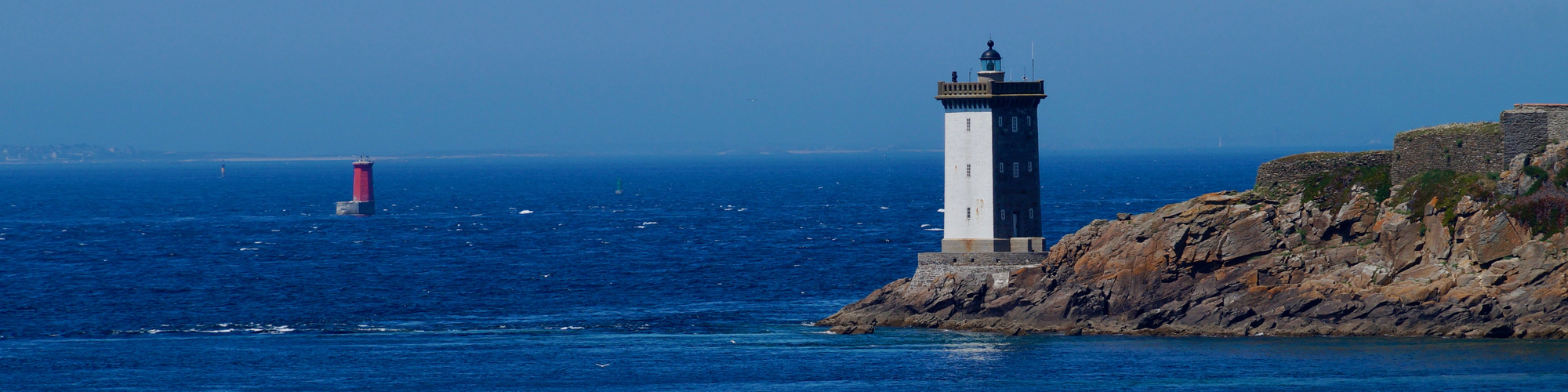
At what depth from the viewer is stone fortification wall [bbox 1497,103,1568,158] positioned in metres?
50.4

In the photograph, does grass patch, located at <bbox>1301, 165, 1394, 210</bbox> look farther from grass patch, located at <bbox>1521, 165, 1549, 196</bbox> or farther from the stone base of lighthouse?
the stone base of lighthouse

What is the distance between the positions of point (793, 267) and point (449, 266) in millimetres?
17719

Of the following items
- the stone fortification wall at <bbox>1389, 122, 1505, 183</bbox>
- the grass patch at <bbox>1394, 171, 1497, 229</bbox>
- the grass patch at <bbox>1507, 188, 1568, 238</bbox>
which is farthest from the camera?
the stone fortification wall at <bbox>1389, 122, 1505, 183</bbox>

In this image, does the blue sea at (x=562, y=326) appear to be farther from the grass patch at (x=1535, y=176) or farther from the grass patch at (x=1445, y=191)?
the grass patch at (x=1535, y=176)

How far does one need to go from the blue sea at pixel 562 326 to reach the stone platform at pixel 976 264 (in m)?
2.70

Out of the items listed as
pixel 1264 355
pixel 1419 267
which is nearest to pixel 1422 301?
pixel 1419 267

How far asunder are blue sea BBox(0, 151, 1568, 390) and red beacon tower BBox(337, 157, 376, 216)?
24.3 meters

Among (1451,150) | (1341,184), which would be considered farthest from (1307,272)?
(1451,150)

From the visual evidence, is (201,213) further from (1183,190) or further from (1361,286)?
(1361,286)

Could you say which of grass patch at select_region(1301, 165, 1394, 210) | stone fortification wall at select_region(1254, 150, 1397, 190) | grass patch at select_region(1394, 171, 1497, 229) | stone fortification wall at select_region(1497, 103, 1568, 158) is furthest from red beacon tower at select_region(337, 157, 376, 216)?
stone fortification wall at select_region(1497, 103, 1568, 158)

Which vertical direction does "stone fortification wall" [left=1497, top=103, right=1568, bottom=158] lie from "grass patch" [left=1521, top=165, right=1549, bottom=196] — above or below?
above

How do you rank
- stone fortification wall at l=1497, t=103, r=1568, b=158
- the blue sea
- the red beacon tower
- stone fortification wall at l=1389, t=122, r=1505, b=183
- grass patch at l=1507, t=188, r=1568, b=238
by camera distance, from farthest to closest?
1. the red beacon tower
2. stone fortification wall at l=1389, t=122, r=1505, b=183
3. stone fortification wall at l=1497, t=103, r=1568, b=158
4. grass patch at l=1507, t=188, r=1568, b=238
5. the blue sea

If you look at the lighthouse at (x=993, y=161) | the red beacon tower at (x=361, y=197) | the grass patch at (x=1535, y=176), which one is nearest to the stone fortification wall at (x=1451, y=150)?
the grass patch at (x=1535, y=176)

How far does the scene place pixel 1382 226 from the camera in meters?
50.4
